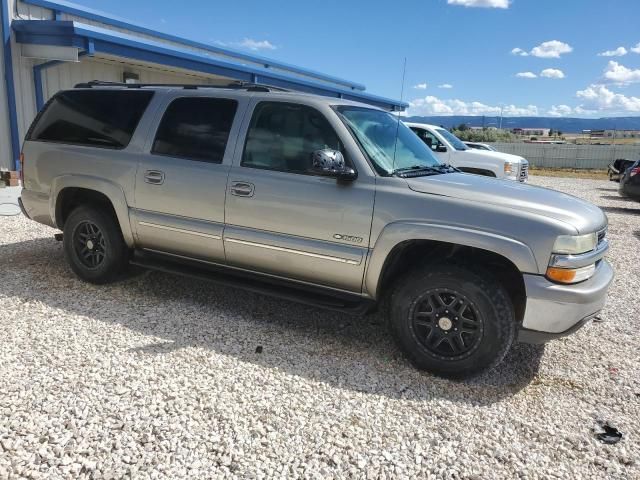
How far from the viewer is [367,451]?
2748mm

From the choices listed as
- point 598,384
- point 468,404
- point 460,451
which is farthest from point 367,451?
point 598,384

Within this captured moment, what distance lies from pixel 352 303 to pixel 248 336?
3.03ft

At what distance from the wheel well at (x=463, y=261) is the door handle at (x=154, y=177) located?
2170 millimetres

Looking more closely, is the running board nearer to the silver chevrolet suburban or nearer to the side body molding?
the silver chevrolet suburban

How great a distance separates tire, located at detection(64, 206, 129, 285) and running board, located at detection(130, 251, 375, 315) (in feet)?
0.75

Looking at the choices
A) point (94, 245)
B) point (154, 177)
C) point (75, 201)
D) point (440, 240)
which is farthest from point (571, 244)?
point (75, 201)

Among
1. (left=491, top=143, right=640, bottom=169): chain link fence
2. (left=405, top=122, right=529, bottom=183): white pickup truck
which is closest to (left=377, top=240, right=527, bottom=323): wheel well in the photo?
(left=405, top=122, right=529, bottom=183): white pickup truck

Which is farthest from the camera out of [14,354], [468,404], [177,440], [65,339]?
[65,339]

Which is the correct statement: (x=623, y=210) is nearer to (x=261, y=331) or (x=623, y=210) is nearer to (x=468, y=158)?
(x=468, y=158)

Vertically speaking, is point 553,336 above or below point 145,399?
above

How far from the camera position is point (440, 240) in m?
3.43

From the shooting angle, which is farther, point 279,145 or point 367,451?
point 279,145

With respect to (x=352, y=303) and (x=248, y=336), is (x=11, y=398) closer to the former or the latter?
(x=248, y=336)

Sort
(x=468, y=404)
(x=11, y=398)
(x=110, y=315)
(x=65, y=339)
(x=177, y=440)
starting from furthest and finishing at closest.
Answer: (x=110, y=315) → (x=65, y=339) → (x=468, y=404) → (x=11, y=398) → (x=177, y=440)
